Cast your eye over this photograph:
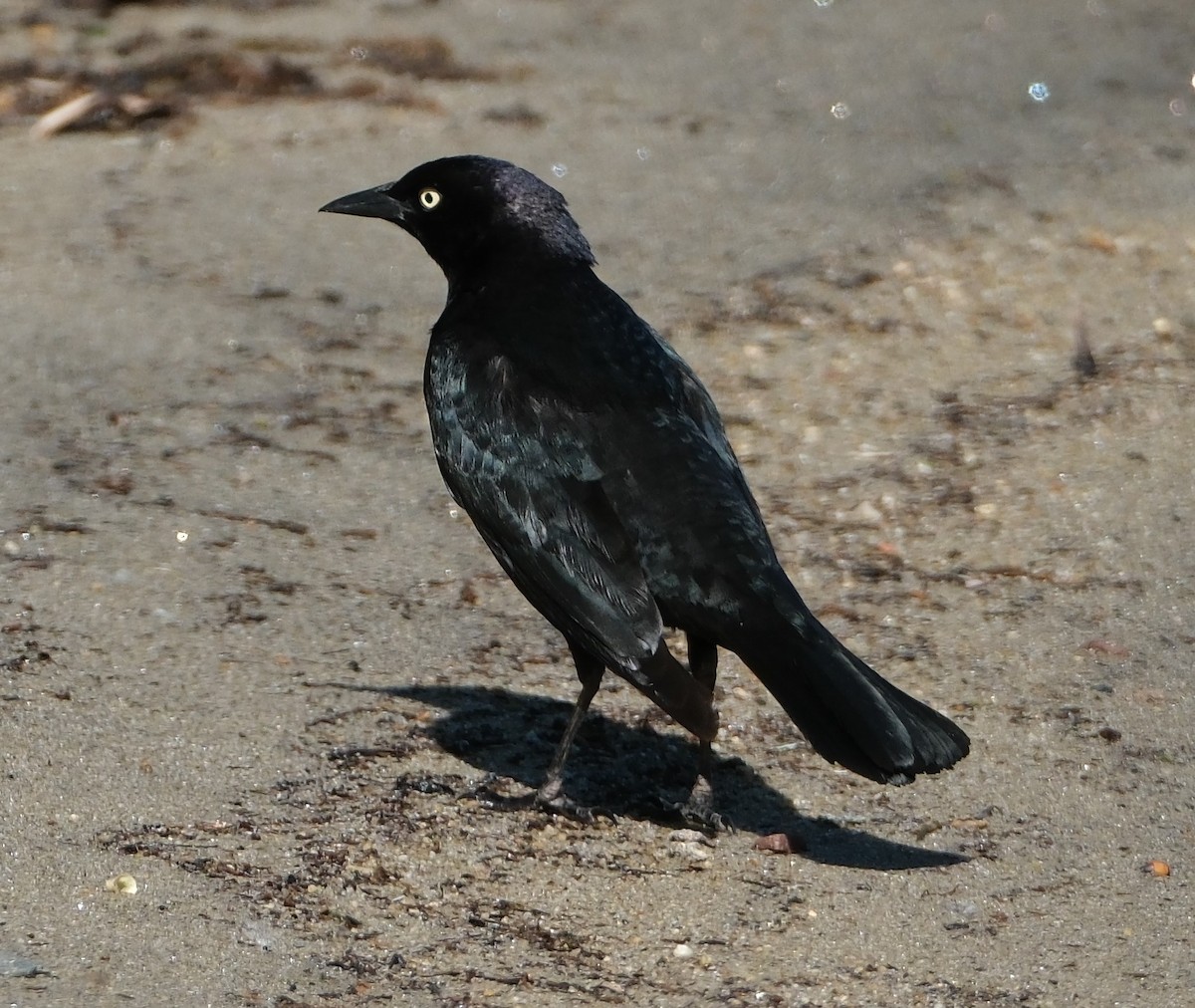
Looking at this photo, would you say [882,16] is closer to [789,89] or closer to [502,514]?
[789,89]

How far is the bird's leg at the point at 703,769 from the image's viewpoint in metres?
4.66

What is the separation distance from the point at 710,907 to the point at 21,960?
1524 mm

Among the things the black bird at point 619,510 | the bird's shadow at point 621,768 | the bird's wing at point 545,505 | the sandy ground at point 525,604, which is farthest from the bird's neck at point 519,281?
the bird's shadow at point 621,768

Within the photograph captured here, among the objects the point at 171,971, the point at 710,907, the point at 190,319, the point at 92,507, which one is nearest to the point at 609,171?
the point at 190,319

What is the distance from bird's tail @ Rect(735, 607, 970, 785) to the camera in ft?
13.5

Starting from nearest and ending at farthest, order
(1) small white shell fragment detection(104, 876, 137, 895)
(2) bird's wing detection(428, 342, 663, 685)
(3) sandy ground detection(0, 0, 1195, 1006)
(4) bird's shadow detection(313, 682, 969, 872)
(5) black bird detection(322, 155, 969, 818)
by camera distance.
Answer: (1) small white shell fragment detection(104, 876, 137, 895), (3) sandy ground detection(0, 0, 1195, 1006), (5) black bird detection(322, 155, 969, 818), (2) bird's wing detection(428, 342, 663, 685), (4) bird's shadow detection(313, 682, 969, 872)

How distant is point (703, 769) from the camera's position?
4742 mm

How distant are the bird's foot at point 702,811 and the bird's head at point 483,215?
1.58 metres

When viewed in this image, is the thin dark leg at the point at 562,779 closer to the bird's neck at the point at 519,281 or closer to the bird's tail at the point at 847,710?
the bird's tail at the point at 847,710

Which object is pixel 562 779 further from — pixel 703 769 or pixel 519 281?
pixel 519 281

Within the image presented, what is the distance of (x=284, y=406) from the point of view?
677cm

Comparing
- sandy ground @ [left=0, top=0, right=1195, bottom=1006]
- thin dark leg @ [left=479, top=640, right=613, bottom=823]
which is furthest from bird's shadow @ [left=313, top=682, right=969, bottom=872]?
thin dark leg @ [left=479, top=640, right=613, bottom=823]

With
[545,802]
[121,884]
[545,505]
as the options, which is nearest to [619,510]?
[545,505]

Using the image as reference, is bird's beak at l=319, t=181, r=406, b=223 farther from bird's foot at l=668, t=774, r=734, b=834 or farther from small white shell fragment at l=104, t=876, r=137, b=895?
small white shell fragment at l=104, t=876, r=137, b=895
